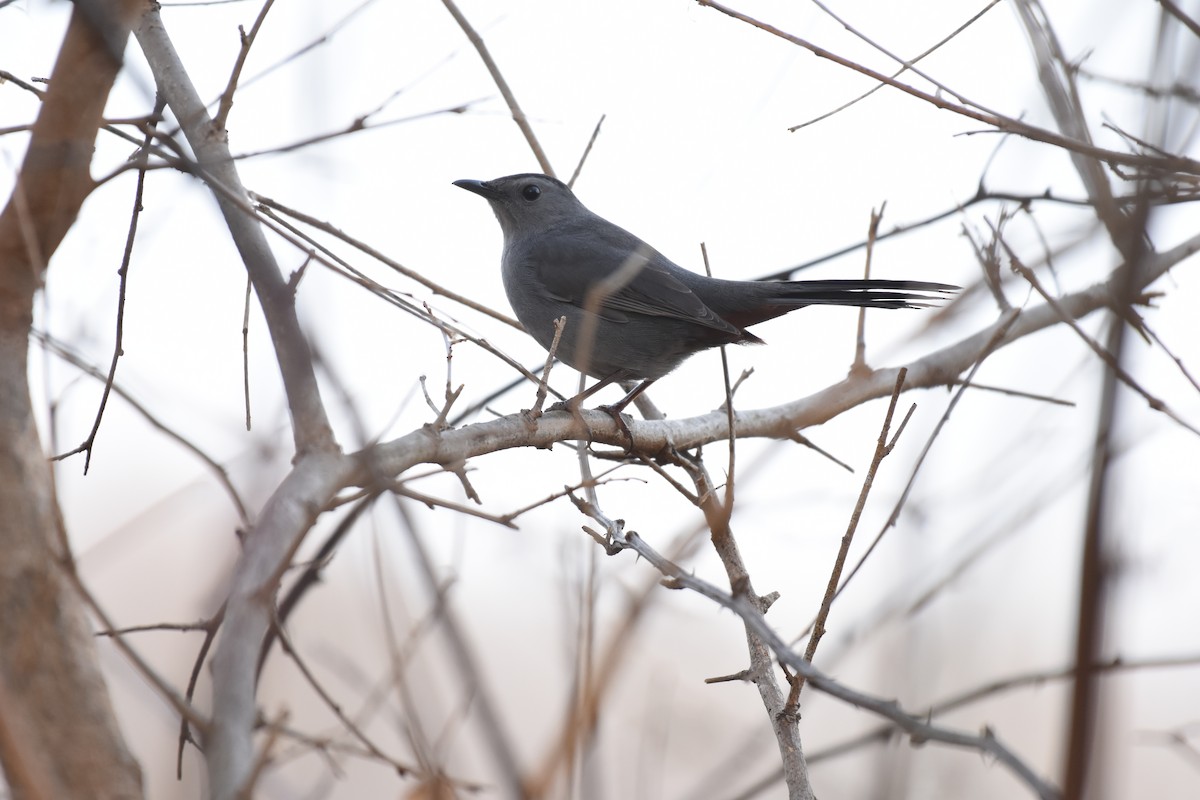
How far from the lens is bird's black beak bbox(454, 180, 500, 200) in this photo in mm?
6066

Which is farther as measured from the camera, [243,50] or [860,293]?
[860,293]

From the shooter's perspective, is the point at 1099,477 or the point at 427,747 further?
the point at 427,747

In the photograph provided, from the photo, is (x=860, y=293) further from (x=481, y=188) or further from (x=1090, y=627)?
(x=1090, y=627)

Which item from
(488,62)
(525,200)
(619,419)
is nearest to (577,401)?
(619,419)

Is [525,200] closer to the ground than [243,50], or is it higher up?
higher up

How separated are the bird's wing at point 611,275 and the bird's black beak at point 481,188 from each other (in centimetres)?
58

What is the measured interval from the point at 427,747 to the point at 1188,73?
41.5 inches

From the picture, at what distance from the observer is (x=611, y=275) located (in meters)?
5.10

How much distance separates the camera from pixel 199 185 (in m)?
2.07

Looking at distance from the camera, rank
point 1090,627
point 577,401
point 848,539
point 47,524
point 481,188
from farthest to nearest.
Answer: point 481,188 < point 577,401 < point 848,539 < point 47,524 < point 1090,627

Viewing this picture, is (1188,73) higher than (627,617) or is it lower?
higher

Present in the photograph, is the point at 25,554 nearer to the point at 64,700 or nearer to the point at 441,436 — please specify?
the point at 64,700

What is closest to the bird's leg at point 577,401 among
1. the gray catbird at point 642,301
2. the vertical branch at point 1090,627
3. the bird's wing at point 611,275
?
the gray catbird at point 642,301

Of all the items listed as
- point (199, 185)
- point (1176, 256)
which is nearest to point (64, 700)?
point (199, 185)
